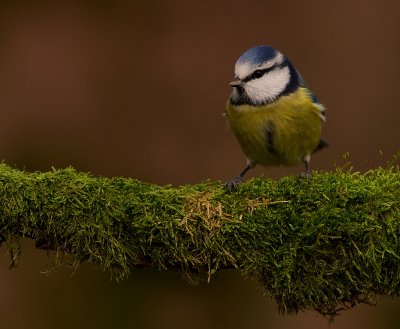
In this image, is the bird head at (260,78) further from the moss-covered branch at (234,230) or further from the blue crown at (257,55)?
the moss-covered branch at (234,230)

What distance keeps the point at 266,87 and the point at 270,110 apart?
2.8 inches

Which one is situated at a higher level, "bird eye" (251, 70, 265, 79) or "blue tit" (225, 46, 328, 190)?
"bird eye" (251, 70, 265, 79)

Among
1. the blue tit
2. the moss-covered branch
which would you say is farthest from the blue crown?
the moss-covered branch

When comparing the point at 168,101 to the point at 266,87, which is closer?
the point at 266,87

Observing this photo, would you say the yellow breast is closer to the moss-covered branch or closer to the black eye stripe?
the black eye stripe

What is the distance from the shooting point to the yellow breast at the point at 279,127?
2697 millimetres

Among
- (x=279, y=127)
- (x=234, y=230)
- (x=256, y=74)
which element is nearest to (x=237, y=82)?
(x=256, y=74)

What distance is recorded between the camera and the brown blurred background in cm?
346

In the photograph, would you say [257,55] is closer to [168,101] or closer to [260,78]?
[260,78]

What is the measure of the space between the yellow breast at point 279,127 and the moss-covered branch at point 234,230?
65 centimetres

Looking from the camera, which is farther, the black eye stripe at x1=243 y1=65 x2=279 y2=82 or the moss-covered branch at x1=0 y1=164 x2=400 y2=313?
the black eye stripe at x1=243 y1=65 x2=279 y2=82

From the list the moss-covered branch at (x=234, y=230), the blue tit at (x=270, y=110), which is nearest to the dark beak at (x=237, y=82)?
the blue tit at (x=270, y=110)

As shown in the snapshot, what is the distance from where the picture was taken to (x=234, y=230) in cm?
203

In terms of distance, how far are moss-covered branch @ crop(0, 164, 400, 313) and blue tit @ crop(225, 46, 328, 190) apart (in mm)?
656
